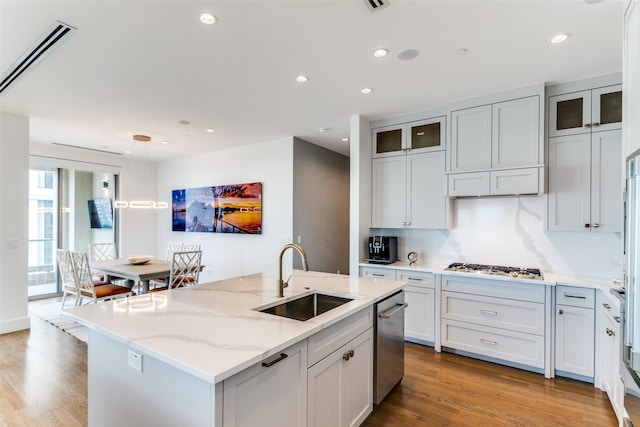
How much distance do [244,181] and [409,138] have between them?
291 cm

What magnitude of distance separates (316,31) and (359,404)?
2.51 meters

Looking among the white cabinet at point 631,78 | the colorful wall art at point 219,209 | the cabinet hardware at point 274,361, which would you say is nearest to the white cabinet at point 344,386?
the cabinet hardware at point 274,361

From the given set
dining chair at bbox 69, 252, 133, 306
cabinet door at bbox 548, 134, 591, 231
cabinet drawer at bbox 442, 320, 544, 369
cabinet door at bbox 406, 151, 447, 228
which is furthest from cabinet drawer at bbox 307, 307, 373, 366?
dining chair at bbox 69, 252, 133, 306

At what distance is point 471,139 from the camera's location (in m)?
3.28

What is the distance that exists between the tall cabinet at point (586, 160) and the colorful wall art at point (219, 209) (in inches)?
154

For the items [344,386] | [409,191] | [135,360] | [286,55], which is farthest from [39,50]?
[409,191]

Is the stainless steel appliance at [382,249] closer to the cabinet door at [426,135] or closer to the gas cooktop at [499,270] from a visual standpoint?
the gas cooktop at [499,270]

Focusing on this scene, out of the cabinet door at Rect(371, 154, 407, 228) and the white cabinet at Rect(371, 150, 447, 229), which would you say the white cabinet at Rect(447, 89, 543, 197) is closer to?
the white cabinet at Rect(371, 150, 447, 229)

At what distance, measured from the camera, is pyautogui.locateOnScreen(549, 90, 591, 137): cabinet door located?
282cm

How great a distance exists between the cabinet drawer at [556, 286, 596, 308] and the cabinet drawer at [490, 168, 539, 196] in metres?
0.91

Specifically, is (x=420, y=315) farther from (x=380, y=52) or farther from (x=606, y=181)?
(x=380, y=52)

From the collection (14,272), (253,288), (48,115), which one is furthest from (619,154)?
(14,272)

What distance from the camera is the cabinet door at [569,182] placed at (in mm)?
2830

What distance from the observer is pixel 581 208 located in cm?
285
